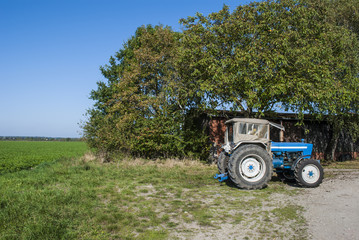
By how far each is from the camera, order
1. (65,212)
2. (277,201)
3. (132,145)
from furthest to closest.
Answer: (132,145) < (277,201) < (65,212)

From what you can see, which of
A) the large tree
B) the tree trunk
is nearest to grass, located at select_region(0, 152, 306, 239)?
the large tree

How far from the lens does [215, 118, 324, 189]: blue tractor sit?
28.8ft

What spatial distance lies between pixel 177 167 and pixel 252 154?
587 cm

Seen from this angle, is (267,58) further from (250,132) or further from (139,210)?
(139,210)

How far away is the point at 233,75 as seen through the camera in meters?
12.3

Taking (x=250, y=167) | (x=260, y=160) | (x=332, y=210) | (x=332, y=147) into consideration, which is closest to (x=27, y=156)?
(x=250, y=167)

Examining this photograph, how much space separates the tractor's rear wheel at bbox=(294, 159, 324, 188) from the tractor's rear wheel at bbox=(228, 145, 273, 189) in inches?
39.4

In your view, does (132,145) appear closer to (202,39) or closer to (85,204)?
(202,39)

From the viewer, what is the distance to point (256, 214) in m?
6.20

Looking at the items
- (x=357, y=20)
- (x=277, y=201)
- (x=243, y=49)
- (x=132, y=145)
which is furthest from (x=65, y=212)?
(x=357, y=20)

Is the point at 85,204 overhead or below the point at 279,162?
below

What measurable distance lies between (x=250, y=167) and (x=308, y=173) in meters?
1.99

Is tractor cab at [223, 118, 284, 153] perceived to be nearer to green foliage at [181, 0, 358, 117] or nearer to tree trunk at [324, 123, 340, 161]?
green foliage at [181, 0, 358, 117]

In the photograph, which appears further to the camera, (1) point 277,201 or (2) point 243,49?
(2) point 243,49
